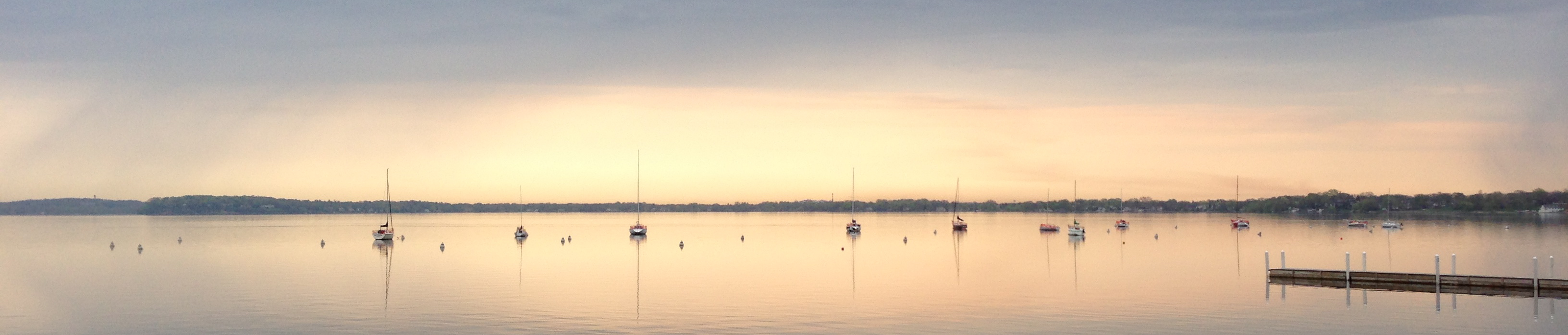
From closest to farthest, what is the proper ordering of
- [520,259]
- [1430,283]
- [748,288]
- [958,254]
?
[1430,283], [748,288], [520,259], [958,254]

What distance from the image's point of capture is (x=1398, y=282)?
44.7 m

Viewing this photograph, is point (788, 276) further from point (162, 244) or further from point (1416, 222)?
point (1416, 222)

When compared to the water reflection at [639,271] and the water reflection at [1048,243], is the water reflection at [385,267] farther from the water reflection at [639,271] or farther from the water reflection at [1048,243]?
the water reflection at [1048,243]

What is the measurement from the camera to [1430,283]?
144 ft

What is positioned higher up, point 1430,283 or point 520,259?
point 1430,283

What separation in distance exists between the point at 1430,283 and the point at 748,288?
25271mm

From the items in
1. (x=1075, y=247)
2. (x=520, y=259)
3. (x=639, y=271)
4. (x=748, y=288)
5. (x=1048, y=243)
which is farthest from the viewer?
(x=1048, y=243)

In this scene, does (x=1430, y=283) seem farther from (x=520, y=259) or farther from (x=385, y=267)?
(x=520, y=259)

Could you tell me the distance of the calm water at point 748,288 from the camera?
34656 millimetres

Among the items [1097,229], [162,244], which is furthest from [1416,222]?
[162,244]

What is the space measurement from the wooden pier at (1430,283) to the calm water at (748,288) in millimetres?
1298

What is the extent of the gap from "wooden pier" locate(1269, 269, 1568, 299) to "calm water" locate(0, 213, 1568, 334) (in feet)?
4.26

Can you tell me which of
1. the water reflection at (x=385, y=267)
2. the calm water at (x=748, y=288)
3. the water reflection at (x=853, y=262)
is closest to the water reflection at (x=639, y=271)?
the calm water at (x=748, y=288)

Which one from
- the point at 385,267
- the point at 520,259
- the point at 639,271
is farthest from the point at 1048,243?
the point at 385,267
